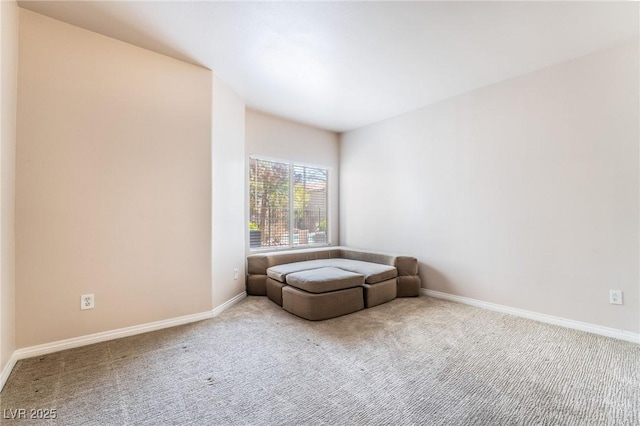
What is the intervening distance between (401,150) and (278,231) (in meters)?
2.26

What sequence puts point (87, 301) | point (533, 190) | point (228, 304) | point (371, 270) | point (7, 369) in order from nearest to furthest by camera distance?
point (7, 369)
point (87, 301)
point (533, 190)
point (228, 304)
point (371, 270)

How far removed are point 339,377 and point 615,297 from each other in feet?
8.49

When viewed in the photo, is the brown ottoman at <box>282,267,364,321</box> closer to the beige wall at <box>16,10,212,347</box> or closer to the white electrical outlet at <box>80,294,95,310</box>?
the beige wall at <box>16,10,212,347</box>

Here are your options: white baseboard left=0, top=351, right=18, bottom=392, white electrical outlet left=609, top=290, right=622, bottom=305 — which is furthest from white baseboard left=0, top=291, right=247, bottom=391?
white electrical outlet left=609, top=290, right=622, bottom=305

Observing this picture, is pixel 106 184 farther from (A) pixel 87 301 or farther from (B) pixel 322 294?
(B) pixel 322 294

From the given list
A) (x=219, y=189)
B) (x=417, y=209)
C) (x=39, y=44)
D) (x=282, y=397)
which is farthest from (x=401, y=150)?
(x=39, y=44)

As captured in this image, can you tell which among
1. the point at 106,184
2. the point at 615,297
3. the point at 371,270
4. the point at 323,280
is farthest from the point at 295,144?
the point at 615,297

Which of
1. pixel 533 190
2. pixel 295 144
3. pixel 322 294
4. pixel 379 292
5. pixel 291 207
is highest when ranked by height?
pixel 295 144

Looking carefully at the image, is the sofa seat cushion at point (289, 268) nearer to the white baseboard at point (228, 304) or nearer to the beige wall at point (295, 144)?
the white baseboard at point (228, 304)

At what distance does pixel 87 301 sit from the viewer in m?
2.24

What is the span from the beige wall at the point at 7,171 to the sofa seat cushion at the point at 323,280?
219 centimetres

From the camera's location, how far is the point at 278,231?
432cm

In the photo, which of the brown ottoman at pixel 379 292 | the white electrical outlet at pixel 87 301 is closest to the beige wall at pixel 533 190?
the brown ottoman at pixel 379 292

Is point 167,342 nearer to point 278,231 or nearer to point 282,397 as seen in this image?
point 282,397
